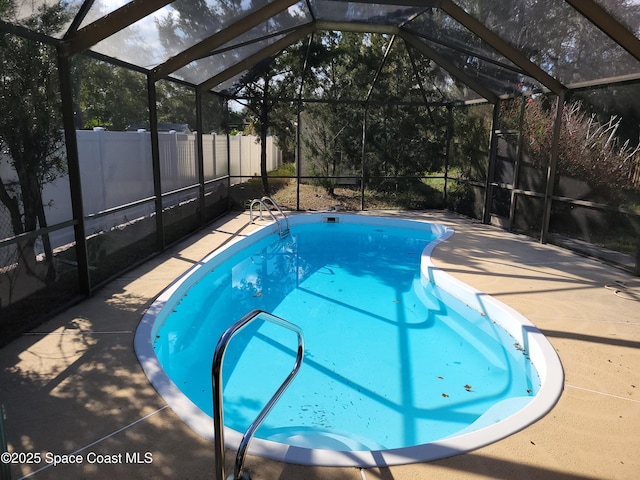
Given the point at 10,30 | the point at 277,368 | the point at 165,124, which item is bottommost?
the point at 277,368

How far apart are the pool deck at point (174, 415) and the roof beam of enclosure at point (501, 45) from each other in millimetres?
3522

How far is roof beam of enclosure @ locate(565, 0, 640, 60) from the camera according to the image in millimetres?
5020

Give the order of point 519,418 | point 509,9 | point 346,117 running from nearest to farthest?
point 519,418
point 509,9
point 346,117

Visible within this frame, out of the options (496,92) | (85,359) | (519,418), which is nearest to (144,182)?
(85,359)

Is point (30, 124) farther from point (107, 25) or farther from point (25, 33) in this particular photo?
point (107, 25)

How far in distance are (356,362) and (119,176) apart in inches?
149

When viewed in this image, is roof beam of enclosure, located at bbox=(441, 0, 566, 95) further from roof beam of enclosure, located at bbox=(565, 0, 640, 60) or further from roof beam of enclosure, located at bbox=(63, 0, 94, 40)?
roof beam of enclosure, located at bbox=(63, 0, 94, 40)

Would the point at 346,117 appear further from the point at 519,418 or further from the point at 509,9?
the point at 519,418

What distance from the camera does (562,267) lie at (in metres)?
6.25

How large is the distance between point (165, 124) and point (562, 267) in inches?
249

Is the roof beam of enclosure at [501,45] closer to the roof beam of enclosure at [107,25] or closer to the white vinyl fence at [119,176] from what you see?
the roof beam of enclosure at [107,25]

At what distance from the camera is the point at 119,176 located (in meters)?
5.68

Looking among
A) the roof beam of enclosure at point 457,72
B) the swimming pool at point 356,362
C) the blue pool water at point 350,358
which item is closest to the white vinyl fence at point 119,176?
the swimming pool at point 356,362

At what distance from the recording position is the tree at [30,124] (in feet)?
11.9
